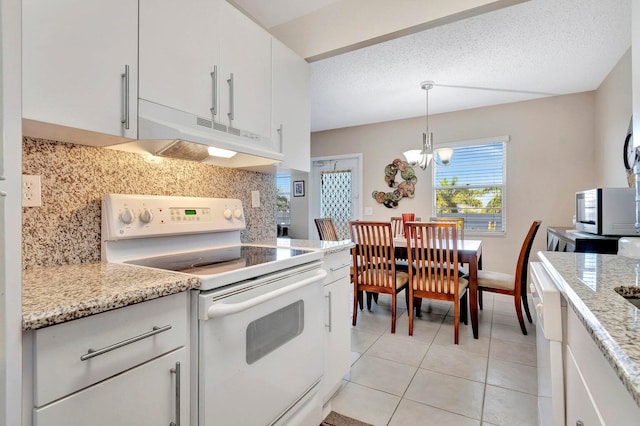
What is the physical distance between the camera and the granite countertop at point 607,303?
0.48 m

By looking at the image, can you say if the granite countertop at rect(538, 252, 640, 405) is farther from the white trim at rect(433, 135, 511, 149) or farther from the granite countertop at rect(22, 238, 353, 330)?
the white trim at rect(433, 135, 511, 149)

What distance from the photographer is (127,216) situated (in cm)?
132

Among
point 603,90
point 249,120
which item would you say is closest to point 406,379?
point 249,120

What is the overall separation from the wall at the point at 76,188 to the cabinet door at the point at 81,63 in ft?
0.88

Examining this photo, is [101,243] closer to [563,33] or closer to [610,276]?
[610,276]

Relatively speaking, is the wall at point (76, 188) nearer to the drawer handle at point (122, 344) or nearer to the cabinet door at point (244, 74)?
the cabinet door at point (244, 74)

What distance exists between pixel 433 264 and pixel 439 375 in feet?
3.01

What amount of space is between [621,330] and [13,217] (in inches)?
46.7

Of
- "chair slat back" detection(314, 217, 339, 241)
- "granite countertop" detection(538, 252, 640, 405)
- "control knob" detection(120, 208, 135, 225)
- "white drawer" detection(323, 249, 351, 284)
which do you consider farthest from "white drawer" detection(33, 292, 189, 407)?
"chair slat back" detection(314, 217, 339, 241)

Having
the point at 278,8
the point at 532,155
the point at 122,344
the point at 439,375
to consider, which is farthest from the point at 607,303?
the point at 532,155

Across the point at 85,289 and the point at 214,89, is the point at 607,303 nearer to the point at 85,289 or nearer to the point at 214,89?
the point at 85,289

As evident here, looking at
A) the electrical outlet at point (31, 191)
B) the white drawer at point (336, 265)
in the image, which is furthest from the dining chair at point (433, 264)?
the electrical outlet at point (31, 191)

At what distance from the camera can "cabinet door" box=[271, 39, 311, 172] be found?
1.91m

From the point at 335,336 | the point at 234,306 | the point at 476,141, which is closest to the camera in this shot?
the point at 234,306
